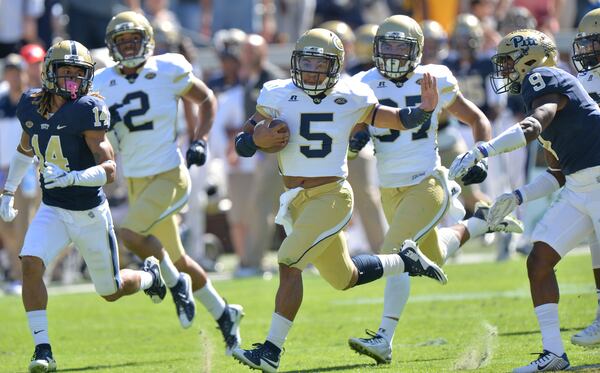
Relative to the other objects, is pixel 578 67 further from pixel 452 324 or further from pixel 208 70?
pixel 208 70

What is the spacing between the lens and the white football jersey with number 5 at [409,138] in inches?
282

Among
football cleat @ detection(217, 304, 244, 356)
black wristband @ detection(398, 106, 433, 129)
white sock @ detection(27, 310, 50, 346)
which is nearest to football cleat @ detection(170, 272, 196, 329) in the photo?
football cleat @ detection(217, 304, 244, 356)

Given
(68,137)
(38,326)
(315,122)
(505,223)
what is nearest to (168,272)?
(38,326)

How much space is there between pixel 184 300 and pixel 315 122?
171 cm

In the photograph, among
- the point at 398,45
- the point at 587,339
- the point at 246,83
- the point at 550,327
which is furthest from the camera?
the point at 246,83

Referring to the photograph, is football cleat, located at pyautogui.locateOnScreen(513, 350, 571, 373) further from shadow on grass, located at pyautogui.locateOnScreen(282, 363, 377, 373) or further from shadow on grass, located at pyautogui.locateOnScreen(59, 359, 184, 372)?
shadow on grass, located at pyautogui.locateOnScreen(59, 359, 184, 372)

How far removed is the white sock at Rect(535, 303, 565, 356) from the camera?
5.98 meters

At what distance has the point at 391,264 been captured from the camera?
21.5ft

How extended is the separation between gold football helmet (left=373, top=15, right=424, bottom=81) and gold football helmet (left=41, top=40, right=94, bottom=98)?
1.63 meters

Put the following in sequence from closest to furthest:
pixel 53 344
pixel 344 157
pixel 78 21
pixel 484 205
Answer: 1. pixel 344 157
2. pixel 484 205
3. pixel 53 344
4. pixel 78 21

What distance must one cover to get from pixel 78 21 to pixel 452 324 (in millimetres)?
6746

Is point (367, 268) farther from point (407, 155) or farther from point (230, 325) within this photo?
point (230, 325)

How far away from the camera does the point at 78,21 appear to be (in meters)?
13.4

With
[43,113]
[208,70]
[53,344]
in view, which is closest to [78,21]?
[208,70]
